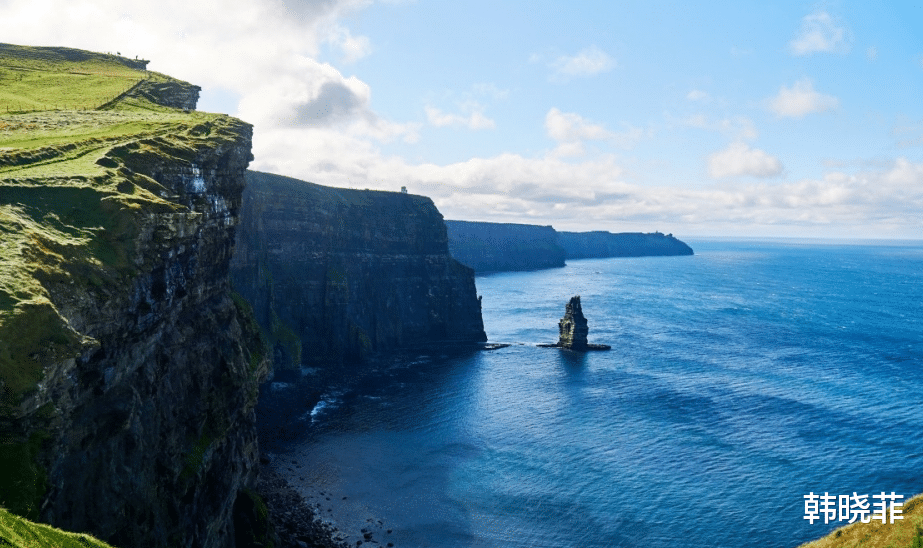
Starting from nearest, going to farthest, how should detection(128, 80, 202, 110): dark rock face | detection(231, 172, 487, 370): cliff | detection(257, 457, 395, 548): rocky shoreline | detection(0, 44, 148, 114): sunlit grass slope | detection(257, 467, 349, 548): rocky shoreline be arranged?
1. detection(257, 467, 349, 548): rocky shoreline
2. detection(257, 457, 395, 548): rocky shoreline
3. detection(0, 44, 148, 114): sunlit grass slope
4. detection(128, 80, 202, 110): dark rock face
5. detection(231, 172, 487, 370): cliff

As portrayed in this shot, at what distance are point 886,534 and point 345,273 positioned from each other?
113m

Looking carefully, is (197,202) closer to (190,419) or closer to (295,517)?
(190,419)

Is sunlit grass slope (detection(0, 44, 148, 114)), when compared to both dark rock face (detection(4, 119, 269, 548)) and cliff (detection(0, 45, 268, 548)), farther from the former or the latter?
dark rock face (detection(4, 119, 269, 548))

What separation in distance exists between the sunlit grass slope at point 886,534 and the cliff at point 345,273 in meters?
89.0

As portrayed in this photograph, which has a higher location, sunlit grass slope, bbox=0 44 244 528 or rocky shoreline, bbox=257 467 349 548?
sunlit grass slope, bbox=0 44 244 528

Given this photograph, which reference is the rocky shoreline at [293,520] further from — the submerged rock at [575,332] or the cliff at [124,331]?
the submerged rock at [575,332]

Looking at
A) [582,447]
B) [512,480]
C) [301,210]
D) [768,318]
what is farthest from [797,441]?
[768,318]

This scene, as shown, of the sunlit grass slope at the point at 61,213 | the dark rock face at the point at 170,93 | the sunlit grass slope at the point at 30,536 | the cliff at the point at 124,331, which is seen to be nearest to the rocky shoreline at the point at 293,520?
the cliff at the point at 124,331

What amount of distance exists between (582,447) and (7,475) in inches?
2660

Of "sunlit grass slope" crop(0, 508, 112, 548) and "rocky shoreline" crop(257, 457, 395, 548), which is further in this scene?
"rocky shoreline" crop(257, 457, 395, 548)

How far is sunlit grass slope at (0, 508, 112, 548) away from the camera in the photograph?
19.8 m

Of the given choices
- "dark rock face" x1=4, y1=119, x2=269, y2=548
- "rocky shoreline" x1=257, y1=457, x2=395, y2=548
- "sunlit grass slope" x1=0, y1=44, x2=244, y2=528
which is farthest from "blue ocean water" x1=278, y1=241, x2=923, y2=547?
"sunlit grass slope" x1=0, y1=44, x2=244, y2=528

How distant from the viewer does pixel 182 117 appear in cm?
6406

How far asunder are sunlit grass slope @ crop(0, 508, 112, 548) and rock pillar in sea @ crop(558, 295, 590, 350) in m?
124
